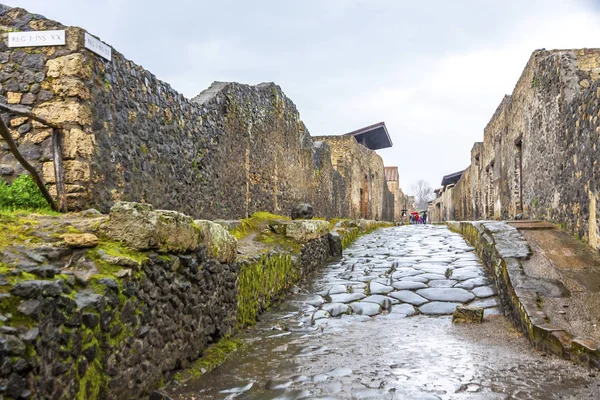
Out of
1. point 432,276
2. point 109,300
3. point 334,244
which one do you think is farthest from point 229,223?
point 109,300

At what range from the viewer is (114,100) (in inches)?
189

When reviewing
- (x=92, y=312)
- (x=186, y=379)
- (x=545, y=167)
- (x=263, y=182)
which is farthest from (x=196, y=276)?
(x=545, y=167)

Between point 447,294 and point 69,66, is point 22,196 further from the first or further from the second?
point 447,294

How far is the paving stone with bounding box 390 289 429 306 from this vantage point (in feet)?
19.0

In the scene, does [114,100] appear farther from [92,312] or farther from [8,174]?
[92,312]

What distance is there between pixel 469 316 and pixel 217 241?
2749 mm

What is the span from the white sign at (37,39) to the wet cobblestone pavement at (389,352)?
10.9ft

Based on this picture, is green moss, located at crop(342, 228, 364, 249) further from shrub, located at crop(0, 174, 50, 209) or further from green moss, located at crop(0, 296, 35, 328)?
green moss, located at crop(0, 296, 35, 328)

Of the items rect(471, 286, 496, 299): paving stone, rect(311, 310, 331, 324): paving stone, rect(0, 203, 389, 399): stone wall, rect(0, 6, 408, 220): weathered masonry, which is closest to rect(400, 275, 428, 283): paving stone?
rect(471, 286, 496, 299): paving stone

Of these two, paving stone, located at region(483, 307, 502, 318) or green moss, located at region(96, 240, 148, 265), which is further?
paving stone, located at region(483, 307, 502, 318)

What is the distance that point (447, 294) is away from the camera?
599 cm

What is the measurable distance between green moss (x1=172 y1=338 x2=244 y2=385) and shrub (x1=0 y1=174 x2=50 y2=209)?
2026mm

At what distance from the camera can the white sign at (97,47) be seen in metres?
4.50

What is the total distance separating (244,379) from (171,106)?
3794 mm
